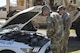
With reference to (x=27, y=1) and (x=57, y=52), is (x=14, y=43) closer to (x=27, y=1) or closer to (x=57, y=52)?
(x=57, y=52)

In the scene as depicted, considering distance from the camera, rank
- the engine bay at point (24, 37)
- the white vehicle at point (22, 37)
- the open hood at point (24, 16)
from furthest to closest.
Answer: the open hood at point (24, 16) → the engine bay at point (24, 37) → the white vehicle at point (22, 37)

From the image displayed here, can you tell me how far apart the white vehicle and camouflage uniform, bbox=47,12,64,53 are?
22 cm

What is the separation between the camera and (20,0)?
17.3 metres

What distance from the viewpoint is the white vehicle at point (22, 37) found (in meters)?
7.23

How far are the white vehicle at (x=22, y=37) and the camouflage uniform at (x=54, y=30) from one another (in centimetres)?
22

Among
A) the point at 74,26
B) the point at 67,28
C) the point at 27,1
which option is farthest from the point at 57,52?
the point at 27,1

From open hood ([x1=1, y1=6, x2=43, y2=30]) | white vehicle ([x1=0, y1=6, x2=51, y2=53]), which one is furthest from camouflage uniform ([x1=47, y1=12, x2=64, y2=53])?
open hood ([x1=1, y1=6, x2=43, y2=30])

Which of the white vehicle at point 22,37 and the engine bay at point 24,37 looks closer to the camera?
the white vehicle at point 22,37

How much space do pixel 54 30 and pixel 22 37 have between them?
0.83 m

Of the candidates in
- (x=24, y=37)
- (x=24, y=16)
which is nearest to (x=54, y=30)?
(x=24, y=37)

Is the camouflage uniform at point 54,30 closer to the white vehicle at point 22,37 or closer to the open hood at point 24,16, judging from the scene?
the white vehicle at point 22,37

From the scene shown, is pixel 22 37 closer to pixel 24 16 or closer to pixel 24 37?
pixel 24 37

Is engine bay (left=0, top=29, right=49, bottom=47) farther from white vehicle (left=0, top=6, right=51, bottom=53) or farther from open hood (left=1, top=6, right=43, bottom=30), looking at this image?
open hood (left=1, top=6, right=43, bottom=30)

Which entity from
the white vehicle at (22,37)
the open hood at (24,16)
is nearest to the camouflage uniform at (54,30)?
the white vehicle at (22,37)
